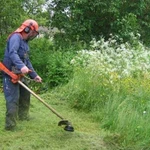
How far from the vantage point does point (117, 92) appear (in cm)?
741

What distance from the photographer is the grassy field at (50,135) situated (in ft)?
18.5

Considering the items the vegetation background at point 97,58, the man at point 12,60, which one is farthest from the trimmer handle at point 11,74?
the vegetation background at point 97,58

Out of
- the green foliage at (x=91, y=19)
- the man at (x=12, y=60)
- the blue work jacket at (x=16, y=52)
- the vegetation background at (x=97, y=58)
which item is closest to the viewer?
the blue work jacket at (x=16, y=52)

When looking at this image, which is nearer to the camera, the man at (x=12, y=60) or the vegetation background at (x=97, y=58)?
the man at (x=12, y=60)

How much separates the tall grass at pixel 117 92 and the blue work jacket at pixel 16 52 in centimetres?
175

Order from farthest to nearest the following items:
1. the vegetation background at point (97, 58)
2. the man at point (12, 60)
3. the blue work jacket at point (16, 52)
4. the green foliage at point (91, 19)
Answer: the green foliage at point (91, 19) < the vegetation background at point (97, 58) < the man at point (12, 60) < the blue work jacket at point (16, 52)

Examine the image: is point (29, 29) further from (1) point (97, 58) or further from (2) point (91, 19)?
(2) point (91, 19)

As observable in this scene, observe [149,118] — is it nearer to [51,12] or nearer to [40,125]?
[40,125]

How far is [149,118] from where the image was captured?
6.26 m

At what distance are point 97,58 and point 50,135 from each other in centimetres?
286

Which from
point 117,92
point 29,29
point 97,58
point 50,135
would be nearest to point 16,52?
point 29,29

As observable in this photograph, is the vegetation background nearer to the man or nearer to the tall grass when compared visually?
the tall grass

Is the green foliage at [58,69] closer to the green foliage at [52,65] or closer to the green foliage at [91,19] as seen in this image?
the green foliage at [52,65]

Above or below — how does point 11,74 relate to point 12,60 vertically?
below
